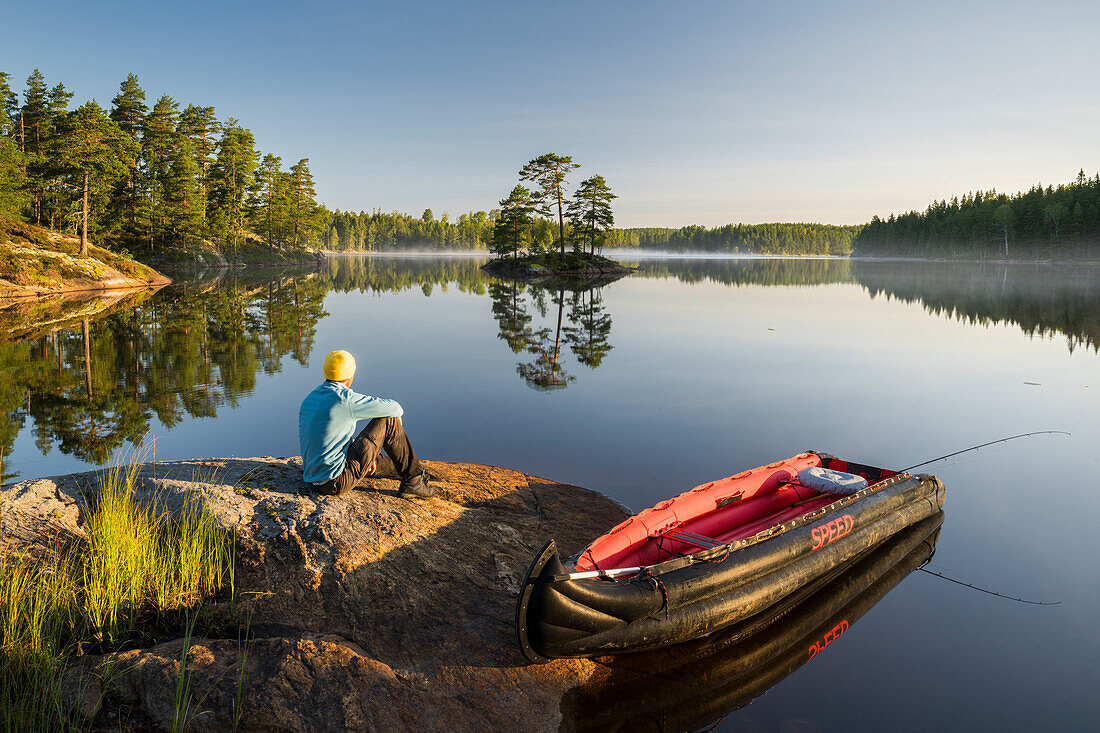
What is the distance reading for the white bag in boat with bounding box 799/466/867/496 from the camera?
748 cm

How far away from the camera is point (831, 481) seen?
7.63 m

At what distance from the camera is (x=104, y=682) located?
141 inches

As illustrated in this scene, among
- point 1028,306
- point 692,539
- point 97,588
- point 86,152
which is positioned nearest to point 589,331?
point 692,539

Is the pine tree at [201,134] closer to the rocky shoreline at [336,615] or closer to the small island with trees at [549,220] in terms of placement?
the small island with trees at [549,220]

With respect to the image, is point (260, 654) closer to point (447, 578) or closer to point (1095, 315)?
point (447, 578)

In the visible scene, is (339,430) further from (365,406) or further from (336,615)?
(336,615)

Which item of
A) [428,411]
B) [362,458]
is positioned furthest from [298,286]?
[362,458]

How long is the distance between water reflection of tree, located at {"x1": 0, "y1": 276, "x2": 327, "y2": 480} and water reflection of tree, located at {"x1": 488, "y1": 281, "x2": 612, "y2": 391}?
23.4ft

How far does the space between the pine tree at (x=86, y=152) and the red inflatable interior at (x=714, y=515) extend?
44233 mm

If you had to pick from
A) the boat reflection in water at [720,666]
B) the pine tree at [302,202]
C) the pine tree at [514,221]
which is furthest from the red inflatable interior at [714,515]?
the pine tree at [302,202]

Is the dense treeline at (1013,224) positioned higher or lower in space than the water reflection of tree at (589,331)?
higher

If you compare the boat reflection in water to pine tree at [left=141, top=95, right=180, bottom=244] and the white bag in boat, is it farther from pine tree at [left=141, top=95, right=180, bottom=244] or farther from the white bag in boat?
pine tree at [left=141, top=95, right=180, bottom=244]

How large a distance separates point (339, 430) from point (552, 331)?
19.3 m

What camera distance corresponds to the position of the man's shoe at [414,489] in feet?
20.8
